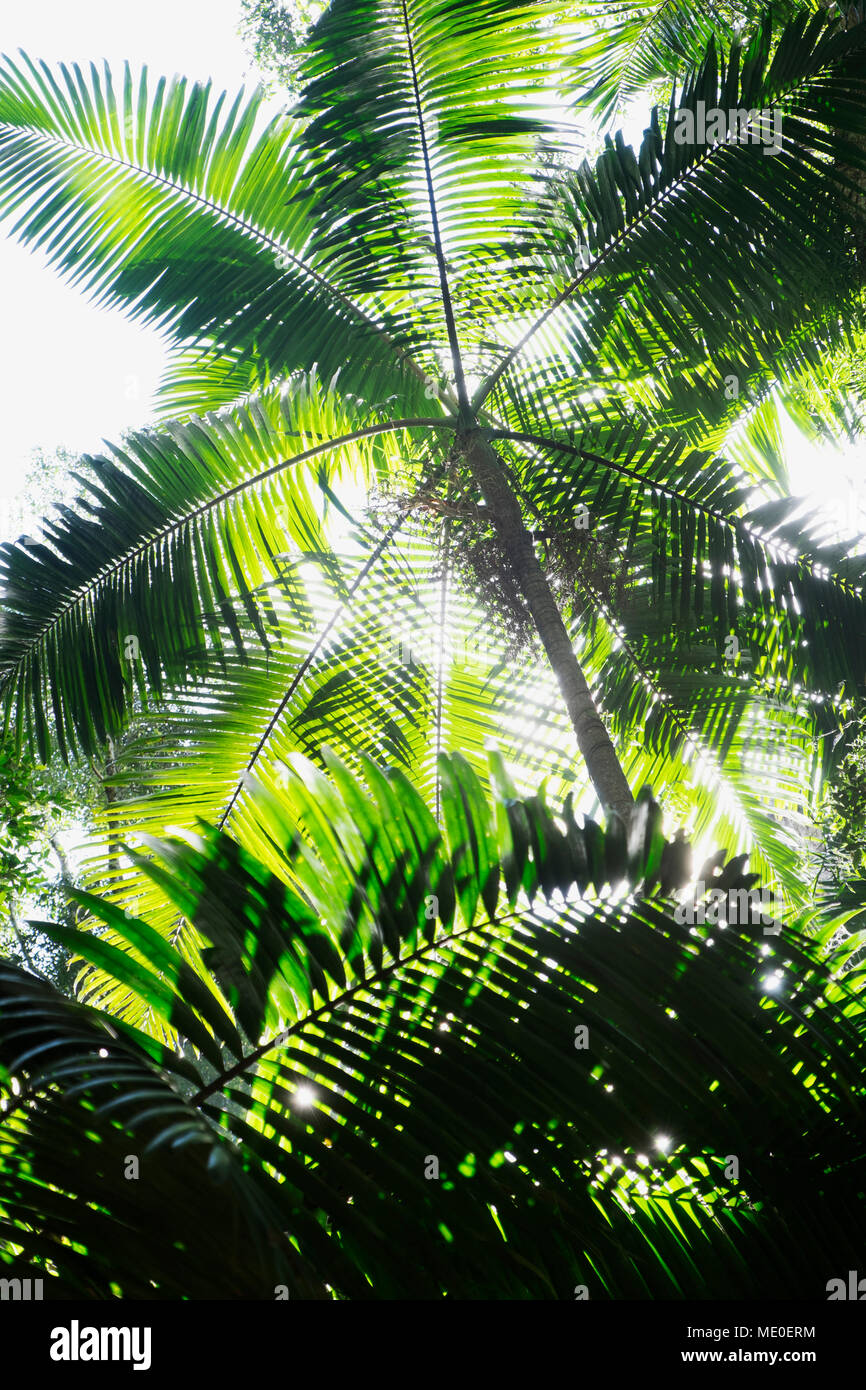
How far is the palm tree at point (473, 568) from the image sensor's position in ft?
5.22

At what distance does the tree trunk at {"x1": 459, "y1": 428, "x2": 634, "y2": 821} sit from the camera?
308 cm

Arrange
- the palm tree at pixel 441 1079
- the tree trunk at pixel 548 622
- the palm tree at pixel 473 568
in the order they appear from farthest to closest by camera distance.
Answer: the tree trunk at pixel 548 622 < the palm tree at pixel 473 568 < the palm tree at pixel 441 1079

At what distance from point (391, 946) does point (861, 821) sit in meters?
4.14

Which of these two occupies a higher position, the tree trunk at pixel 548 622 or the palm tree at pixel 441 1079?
the tree trunk at pixel 548 622

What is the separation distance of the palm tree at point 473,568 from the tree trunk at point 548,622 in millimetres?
16

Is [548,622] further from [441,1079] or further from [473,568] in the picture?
[441,1079]

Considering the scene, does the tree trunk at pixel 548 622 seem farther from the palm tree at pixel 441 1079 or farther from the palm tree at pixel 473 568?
the palm tree at pixel 441 1079

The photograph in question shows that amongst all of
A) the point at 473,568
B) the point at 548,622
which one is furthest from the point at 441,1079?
the point at 473,568

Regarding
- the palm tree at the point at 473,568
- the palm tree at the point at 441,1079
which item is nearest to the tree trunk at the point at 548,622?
the palm tree at the point at 473,568

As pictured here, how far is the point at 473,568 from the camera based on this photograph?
4.00 m

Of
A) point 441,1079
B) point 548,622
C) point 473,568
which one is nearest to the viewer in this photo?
point 441,1079

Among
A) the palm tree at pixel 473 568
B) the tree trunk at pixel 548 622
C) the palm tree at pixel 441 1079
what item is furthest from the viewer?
the tree trunk at pixel 548 622

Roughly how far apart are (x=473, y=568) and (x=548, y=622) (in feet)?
2.00
